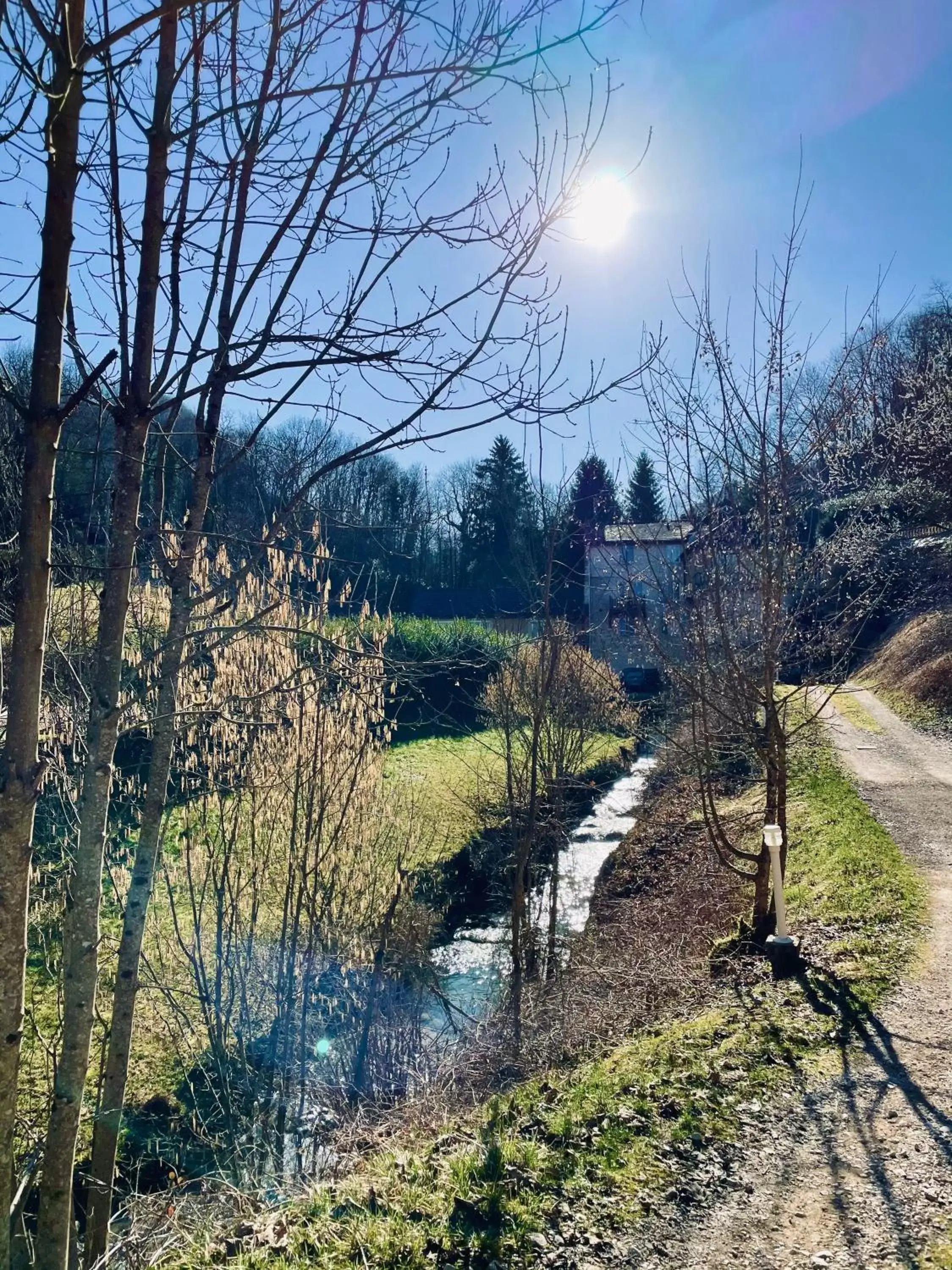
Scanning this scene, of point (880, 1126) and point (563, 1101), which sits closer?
point (880, 1126)

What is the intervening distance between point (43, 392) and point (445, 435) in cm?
125

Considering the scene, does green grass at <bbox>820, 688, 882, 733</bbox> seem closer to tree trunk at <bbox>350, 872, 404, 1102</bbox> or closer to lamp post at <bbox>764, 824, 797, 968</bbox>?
lamp post at <bbox>764, 824, 797, 968</bbox>

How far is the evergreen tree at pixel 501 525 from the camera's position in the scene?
10.0 m

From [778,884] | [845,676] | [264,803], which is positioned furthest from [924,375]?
[264,803]

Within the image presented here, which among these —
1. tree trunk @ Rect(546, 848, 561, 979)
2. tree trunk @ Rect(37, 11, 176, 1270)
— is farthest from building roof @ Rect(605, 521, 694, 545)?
tree trunk @ Rect(37, 11, 176, 1270)

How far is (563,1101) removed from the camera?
16.6ft

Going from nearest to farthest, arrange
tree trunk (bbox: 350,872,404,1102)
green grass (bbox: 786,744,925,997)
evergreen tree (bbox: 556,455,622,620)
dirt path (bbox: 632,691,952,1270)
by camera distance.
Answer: dirt path (bbox: 632,691,952,1270)
green grass (bbox: 786,744,925,997)
tree trunk (bbox: 350,872,404,1102)
evergreen tree (bbox: 556,455,622,620)

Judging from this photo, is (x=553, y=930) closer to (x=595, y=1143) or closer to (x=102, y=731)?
(x=595, y=1143)

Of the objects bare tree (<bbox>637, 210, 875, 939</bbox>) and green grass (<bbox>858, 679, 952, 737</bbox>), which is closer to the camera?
bare tree (<bbox>637, 210, 875, 939</bbox>)

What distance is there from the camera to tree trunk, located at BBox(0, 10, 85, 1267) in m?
2.23

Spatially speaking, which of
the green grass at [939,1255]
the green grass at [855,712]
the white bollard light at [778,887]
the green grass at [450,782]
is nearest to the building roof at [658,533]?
the green grass at [450,782]

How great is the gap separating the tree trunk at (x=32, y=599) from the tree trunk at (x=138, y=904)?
818mm

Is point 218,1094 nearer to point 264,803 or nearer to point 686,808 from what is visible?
point 264,803

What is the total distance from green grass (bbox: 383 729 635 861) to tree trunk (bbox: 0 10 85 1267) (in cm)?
602
